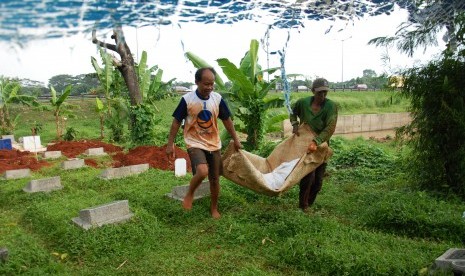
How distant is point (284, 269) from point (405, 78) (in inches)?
135

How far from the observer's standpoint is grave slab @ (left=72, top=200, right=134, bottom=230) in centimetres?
409

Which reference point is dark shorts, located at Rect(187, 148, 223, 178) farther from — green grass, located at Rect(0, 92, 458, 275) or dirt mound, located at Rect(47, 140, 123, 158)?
dirt mound, located at Rect(47, 140, 123, 158)

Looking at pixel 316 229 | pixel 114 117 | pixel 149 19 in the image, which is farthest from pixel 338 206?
pixel 114 117

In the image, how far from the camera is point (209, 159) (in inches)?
170

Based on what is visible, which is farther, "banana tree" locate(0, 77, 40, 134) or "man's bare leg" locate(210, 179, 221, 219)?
"banana tree" locate(0, 77, 40, 134)

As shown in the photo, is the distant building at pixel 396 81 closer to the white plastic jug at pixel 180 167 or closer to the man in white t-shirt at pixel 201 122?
the man in white t-shirt at pixel 201 122

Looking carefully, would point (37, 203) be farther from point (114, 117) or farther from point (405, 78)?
Answer: point (114, 117)

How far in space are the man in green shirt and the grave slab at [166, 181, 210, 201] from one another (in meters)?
1.22

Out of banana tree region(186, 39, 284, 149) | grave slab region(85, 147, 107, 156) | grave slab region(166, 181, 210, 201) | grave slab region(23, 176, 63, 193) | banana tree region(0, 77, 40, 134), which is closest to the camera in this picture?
grave slab region(166, 181, 210, 201)

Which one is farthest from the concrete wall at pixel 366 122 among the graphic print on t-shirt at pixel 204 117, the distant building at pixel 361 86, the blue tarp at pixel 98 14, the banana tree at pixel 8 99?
the blue tarp at pixel 98 14

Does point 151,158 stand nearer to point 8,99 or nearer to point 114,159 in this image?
point 114,159

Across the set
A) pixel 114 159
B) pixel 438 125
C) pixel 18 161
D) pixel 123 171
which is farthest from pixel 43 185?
pixel 438 125

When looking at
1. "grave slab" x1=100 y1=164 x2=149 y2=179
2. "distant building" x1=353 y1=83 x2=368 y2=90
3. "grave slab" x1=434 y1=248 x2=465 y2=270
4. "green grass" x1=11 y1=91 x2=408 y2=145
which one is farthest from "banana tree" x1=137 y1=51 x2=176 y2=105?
"distant building" x1=353 y1=83 x2=368 y2=90

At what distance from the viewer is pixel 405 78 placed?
18.0ft
